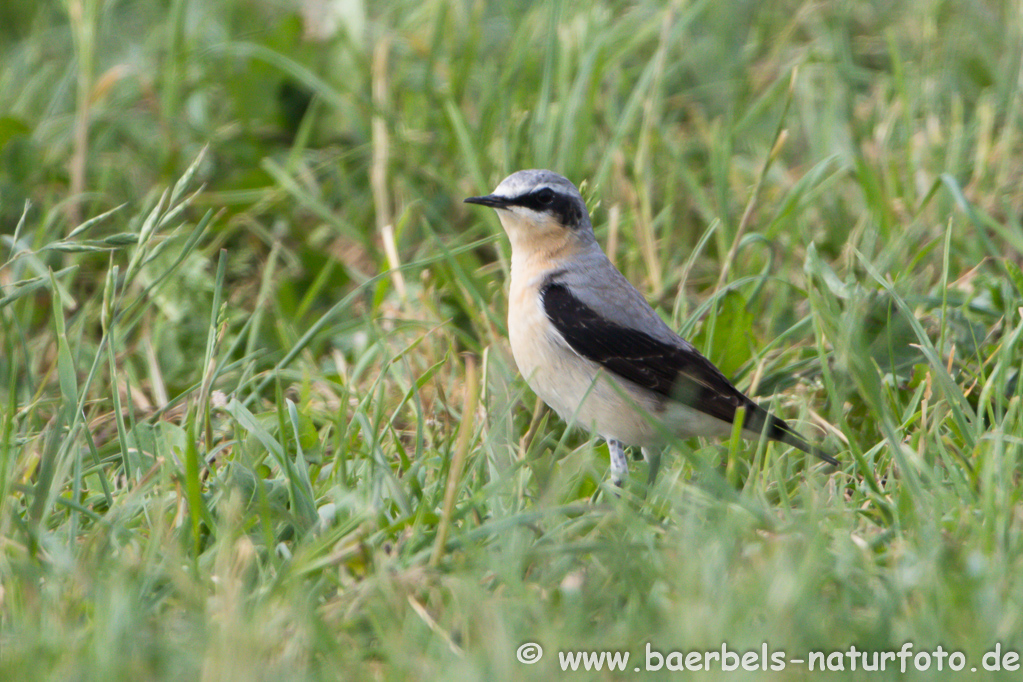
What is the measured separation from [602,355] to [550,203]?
84 cm

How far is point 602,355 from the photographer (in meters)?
4.66

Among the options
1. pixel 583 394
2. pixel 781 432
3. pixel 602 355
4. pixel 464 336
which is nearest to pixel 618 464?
pixel 583 394

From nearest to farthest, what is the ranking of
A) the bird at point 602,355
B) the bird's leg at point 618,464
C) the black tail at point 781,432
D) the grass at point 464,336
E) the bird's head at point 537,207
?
the grass at point 464,336
the black tail at point 781,432
the bird's leg at point 618,464
the bird at point 602,355
the bird's head at point 537,207

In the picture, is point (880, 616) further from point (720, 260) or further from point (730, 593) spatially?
point (720, 260)

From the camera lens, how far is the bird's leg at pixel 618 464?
170 inches

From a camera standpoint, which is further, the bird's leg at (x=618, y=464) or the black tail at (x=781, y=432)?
the bird's leg at (x=618, y=464)

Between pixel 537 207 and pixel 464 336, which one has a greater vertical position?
pixel 537 207

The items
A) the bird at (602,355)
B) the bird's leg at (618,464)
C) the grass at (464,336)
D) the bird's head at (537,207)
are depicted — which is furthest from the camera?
the bird's head at (537,207)

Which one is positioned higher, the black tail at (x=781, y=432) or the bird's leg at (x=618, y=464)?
the black tail at (x=781, y=432)

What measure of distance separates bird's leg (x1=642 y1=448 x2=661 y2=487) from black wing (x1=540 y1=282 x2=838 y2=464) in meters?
0.27

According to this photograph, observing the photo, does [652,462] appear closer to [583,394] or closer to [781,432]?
[583,394]

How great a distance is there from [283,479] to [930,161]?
4632mm

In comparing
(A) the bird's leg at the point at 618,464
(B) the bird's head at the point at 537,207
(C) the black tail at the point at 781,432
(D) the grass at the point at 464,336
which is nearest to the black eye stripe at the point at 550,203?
(B) the bird's head at the point at 537,207

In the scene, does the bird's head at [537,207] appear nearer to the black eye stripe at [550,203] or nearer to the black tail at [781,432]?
the black eye stripe at [550,203]
